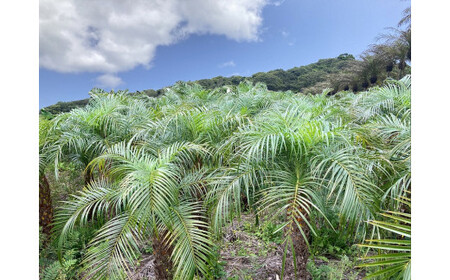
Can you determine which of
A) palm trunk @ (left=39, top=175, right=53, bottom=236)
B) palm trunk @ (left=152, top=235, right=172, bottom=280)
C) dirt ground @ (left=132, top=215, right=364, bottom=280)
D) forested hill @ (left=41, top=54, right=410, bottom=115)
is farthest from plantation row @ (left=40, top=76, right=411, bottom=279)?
forested hill @ (left=41, top=54, right=410, bottom=115)

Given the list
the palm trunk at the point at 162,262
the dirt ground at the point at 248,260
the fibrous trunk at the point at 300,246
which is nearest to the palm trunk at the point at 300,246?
the fibrous trunk at the point at 300,246

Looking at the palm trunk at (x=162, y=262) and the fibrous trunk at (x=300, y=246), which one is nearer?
the fibrous trunk at (x=300, y=246)

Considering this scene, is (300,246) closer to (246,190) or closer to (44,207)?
(246,190)

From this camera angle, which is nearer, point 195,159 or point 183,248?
point 183,248

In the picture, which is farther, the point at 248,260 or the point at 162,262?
the point at 248,260

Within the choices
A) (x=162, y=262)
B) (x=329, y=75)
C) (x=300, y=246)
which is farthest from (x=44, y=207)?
(x=329, y=75)

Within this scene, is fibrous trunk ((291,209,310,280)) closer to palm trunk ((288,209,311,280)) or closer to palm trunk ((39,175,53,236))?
palm trunk ((288,209,311,280))

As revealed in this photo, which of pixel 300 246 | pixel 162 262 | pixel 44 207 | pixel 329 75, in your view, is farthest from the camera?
pixel 329 75

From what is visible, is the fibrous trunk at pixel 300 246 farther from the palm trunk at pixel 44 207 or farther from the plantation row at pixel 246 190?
the palm trunk at pixel 44 207

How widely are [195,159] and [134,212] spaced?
0.96m
